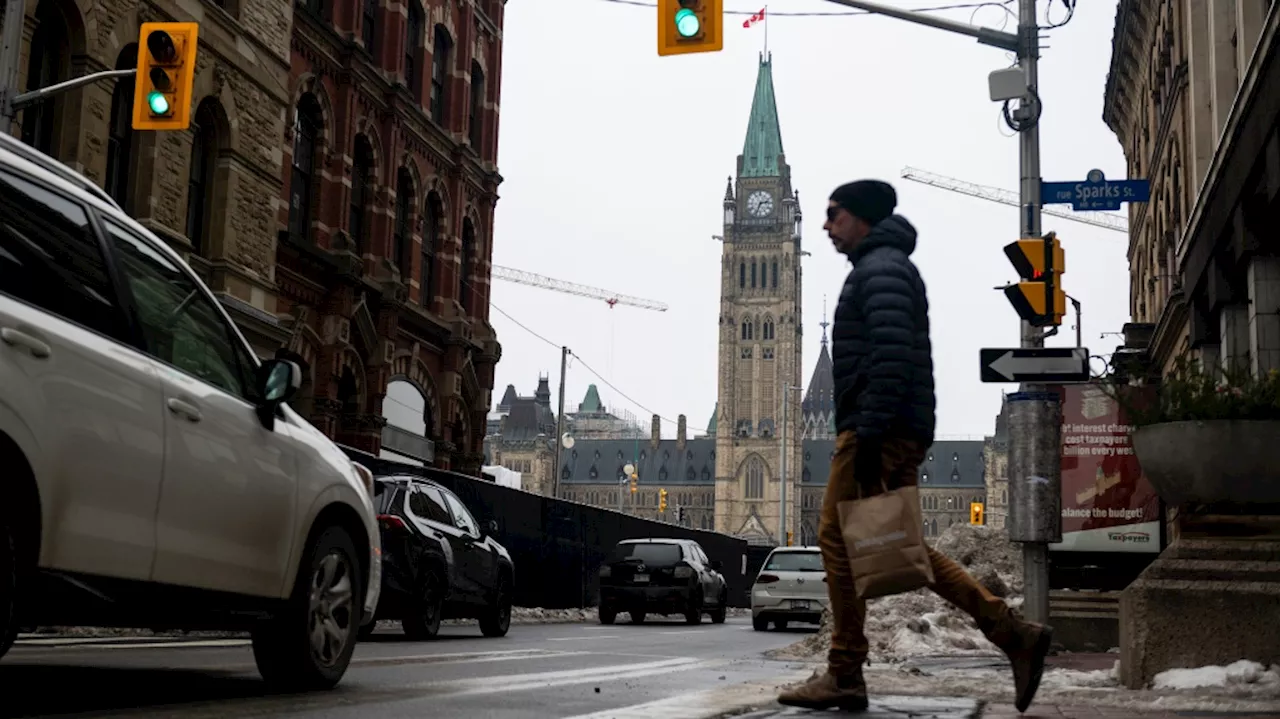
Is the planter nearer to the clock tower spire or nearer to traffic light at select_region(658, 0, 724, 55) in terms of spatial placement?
traffic light at select_region(658, 0, 724, 55)

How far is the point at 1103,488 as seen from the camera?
51.3 ft

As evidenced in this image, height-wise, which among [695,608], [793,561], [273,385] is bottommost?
[695,608]

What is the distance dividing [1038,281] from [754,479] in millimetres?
170828

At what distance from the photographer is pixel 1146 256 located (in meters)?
38.4

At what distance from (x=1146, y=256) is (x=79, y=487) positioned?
3683 cm

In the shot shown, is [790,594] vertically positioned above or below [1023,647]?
below

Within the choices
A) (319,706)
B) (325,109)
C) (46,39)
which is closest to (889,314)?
(319,706)

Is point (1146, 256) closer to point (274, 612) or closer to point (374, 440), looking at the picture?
point (374, 440)

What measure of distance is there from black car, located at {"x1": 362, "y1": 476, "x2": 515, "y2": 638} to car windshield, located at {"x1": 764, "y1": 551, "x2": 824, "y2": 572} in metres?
7.77

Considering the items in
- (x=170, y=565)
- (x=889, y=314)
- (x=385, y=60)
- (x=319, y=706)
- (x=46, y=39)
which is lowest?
(x=319, y=706)

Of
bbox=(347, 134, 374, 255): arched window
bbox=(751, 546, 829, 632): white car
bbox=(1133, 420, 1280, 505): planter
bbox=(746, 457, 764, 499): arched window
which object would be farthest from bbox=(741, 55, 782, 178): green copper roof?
bbox=(1133, 420, 1280, 505): planter

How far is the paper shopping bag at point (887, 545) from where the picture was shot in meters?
5.78

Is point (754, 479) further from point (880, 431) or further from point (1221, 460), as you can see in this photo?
point (880, 431)

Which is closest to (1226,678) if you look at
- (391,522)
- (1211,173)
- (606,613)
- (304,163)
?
(391,522)
